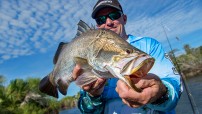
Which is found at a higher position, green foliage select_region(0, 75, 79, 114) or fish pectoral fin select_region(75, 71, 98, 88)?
green foliage select_region(0, 75, 79, 114)

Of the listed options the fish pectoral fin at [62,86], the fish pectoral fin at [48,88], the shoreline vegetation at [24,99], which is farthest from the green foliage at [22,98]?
the fish pectoral fin at [62,86]

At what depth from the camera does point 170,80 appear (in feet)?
A: 8.19

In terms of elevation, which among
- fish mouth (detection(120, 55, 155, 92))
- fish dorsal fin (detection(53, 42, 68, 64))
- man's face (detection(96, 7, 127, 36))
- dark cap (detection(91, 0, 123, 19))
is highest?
dark cap (detection(91, 0, 123, 19))

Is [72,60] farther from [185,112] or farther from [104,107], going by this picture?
[185,112]

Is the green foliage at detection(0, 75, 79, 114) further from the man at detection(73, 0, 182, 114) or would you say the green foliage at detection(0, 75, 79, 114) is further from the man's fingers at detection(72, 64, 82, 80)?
the man's fingers at detection(72, 64, 82, 80)

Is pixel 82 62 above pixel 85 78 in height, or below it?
above

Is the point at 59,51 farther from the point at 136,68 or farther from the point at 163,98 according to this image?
the point at 136,68

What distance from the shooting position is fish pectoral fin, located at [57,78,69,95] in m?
2.98

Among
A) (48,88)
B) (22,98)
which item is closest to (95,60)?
(48,88)

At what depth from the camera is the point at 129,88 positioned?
1863 mm

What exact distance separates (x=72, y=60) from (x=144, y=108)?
998 millimetres

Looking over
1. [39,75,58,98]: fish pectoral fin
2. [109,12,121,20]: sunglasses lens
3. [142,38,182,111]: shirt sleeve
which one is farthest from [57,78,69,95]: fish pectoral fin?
[109,12,121,20]: sunglasses lens

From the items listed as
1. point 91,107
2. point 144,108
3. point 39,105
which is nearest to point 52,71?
point 91,107

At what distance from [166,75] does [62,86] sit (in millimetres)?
1204
